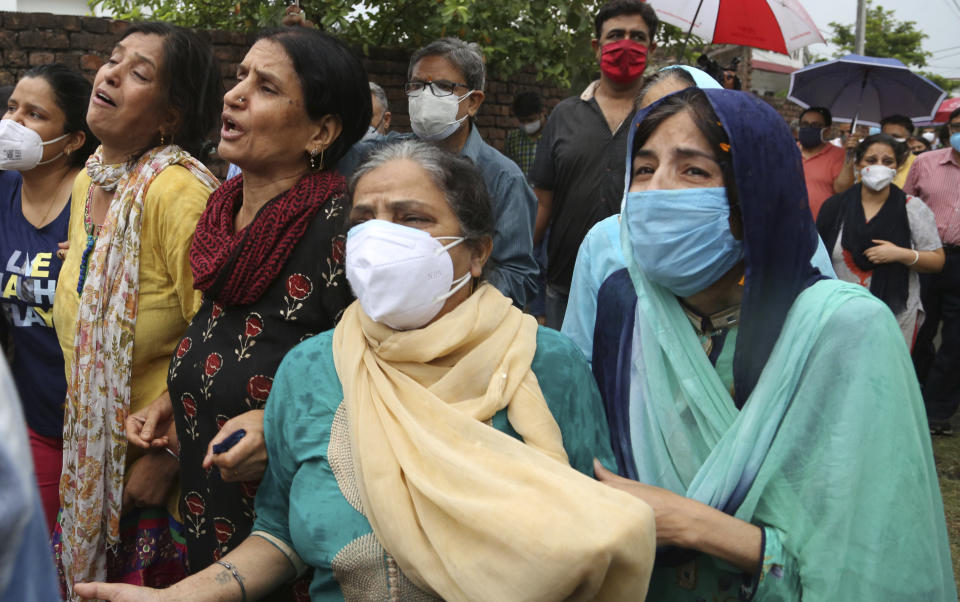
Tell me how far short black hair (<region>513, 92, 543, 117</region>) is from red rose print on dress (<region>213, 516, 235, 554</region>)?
5.84 meters

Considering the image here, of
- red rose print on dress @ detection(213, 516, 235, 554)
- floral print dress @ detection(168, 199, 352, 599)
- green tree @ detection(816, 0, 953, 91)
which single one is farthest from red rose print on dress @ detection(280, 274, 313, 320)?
green tree @ detection(816, 0, 953, 91)

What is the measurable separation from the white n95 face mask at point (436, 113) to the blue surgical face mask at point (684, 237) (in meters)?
1.83

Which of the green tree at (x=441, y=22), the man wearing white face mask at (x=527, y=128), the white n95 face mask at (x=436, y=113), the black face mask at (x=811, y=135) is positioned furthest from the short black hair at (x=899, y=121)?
the white n95 face mask at (x=436, y=113)

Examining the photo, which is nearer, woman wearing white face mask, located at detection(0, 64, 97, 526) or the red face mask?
woman wearing white face mask, located at detection(0, 64, 97, 526)

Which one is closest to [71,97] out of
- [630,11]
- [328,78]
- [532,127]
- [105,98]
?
[105,98]

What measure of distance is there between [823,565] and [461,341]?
2.58 ft

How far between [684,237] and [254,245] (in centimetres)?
102

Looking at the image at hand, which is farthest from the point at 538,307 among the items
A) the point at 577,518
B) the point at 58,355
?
the point at 577,518

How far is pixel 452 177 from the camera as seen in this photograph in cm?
185

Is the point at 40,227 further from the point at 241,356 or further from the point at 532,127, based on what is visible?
the point at 532,127

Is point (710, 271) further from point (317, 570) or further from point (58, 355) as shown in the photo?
point (58, 355)

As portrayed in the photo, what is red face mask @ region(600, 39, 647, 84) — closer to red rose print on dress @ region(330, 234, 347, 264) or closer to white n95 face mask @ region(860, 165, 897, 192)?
red rose print on dress @ region(330, 234, 347, 264)

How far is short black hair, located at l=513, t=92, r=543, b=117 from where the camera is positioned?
289 inches

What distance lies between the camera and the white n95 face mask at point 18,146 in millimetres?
2805
